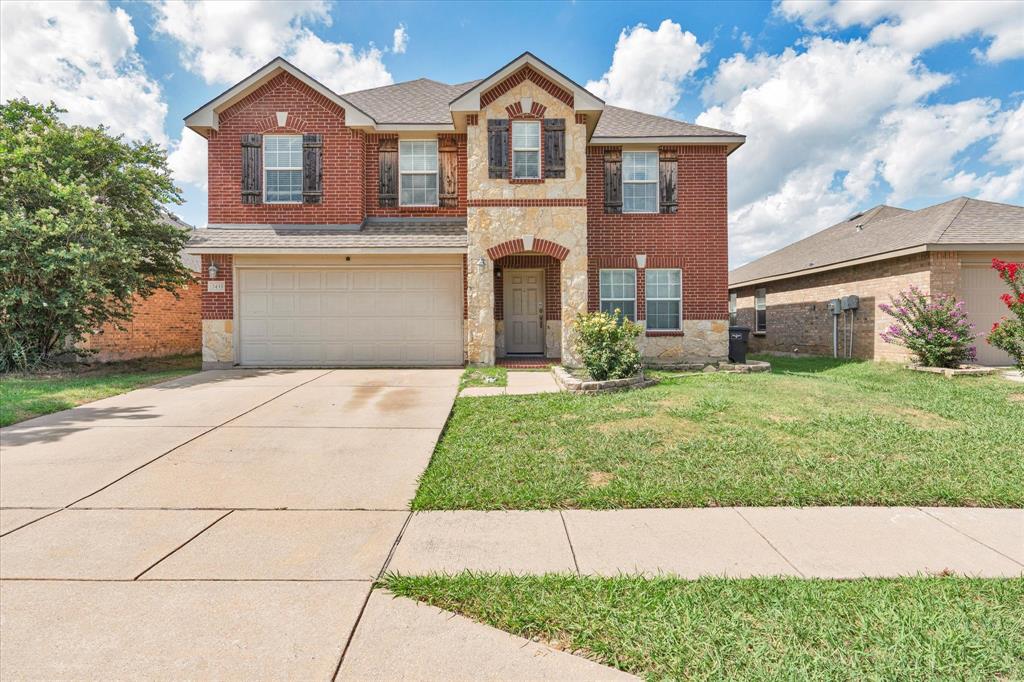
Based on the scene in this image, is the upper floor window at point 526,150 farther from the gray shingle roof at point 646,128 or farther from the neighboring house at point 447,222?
the gray shingle roof at point 646,128

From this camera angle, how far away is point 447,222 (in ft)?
41.8

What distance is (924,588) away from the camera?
9.34 feet

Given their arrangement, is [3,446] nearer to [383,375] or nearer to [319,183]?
[383,375]

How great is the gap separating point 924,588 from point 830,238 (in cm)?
2122

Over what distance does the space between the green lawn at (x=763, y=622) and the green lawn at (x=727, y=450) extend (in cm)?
125

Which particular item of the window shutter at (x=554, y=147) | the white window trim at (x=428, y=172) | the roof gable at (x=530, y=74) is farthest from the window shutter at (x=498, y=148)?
the white window trim at (x=428, y=172)

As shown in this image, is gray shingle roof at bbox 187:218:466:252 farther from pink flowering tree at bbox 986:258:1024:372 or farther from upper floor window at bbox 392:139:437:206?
pink flowering tree at bbox 986:258:1024:372

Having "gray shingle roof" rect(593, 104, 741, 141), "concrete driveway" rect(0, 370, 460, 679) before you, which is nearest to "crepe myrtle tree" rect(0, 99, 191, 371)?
"concrete driveway" rect(0, 370, 460, 679)

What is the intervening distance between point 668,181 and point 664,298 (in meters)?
3.15

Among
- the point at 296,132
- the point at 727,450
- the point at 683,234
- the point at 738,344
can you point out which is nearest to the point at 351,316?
the point at 296,132

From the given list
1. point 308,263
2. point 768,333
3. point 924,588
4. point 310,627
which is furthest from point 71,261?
point 768,333

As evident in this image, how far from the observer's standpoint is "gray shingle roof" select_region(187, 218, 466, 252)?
11664 mm

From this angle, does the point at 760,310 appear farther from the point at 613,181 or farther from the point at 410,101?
the point at 410,101

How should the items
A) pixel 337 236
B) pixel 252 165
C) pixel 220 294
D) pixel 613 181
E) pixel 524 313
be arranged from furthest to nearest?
1. pixel 524 313
2. pixel 613 181
3. pixel 252 165
4. pixel 220 294
5. pixel 337 236
